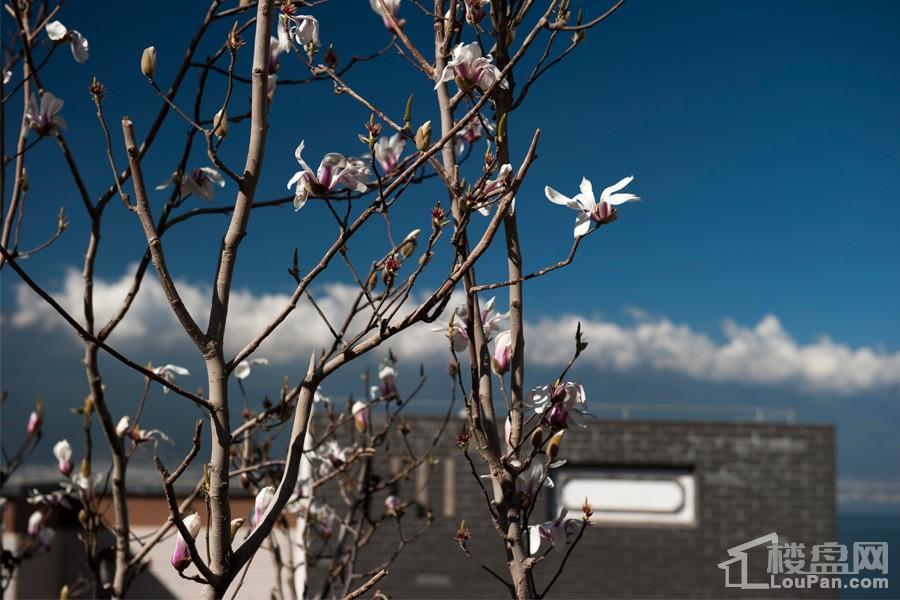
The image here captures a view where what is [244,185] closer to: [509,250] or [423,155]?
[423,155]

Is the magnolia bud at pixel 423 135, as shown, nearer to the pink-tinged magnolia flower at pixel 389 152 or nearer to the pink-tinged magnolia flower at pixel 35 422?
the pink-tinged magnolia flower at pixel 389 152

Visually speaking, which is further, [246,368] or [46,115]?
[246,368]

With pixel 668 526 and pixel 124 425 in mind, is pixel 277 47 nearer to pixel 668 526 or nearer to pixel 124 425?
Result: pixel 124 425

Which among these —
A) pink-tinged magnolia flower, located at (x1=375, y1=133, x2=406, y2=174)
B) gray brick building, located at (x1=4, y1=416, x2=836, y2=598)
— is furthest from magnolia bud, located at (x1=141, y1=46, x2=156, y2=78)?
gray brick building, located at (x1=4, y1=416, x2=836, y2=598)

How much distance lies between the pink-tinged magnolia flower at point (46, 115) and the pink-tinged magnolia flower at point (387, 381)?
1030mm

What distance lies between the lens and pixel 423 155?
1141 millimetres

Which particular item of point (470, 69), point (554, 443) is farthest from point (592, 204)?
point (554, 443)

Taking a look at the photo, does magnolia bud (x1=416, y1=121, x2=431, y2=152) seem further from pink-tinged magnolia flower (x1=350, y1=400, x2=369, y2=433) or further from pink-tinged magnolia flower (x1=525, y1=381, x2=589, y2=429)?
pink-tinged magnolia flower (x1=350, y1=400, x2=369, y2=433)

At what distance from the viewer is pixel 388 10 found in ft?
5.42

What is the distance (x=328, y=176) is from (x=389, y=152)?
0.39m

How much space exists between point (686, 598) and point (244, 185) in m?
7.98

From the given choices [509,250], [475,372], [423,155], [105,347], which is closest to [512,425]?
[475,372]

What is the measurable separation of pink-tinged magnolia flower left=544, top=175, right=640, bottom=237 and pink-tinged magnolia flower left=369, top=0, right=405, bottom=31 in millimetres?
532

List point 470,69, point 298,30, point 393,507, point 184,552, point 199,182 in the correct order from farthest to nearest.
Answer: point 393,507
point 199,182
point 298,30
point 470,69
point 184,552
